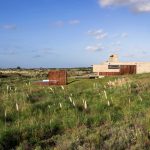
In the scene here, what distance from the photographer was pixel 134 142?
11867mm

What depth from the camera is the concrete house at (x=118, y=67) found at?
233 ft

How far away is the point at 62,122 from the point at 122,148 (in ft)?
13.9

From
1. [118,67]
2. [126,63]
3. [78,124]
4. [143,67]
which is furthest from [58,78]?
[78,124]

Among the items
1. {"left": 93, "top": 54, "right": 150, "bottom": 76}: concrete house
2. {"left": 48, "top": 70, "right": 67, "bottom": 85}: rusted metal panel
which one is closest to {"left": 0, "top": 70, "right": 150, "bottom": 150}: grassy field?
{"left": 48, "top": 70, "right": 67, "bottom": 85}: rusted metal panel

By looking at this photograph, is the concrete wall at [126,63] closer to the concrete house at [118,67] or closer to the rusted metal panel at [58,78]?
the concrete house at [118,67]

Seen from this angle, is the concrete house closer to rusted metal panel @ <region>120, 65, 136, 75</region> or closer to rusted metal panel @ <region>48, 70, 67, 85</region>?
rusted metal panel @ <region>120, 65, 136, 75</region>

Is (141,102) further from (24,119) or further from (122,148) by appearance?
(122,148)

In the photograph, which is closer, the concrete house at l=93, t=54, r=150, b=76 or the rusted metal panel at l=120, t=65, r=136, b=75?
the rusted metal panel at l=120, t=65, r=136, b=75

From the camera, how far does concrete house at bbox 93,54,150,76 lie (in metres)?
71.1

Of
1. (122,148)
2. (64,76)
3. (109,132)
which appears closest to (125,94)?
(109,132)

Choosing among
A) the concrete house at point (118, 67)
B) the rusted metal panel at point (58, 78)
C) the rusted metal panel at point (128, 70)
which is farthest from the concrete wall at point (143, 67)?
the rusted metal panel at point (58, 78)

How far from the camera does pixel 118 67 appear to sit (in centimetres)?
7900

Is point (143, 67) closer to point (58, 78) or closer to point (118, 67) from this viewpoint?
point (118, 67)

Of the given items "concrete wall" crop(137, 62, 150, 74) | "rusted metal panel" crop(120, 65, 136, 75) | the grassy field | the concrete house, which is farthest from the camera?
"concrete wall" crop(137, 62, 150, 74)
